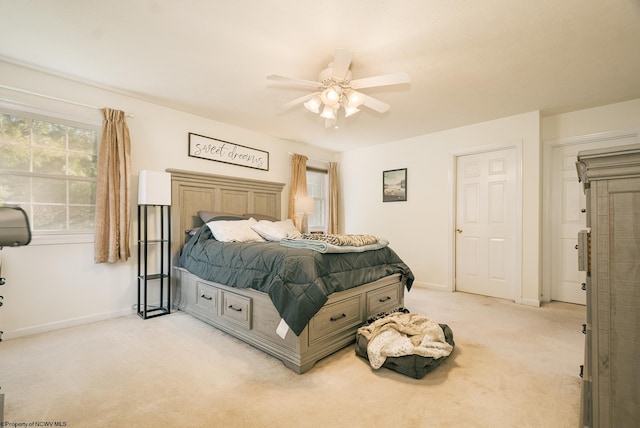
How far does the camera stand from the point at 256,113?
3.65m

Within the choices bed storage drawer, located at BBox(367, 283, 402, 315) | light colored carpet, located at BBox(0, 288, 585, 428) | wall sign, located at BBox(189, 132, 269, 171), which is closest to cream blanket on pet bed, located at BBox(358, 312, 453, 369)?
light colored carpet, located at BBox(0, 288, 585, 428)

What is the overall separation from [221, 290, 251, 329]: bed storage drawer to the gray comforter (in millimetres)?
123

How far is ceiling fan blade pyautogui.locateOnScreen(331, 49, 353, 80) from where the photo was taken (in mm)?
1987

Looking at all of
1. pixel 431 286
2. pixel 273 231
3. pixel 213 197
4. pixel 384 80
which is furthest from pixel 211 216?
pixel 431 286

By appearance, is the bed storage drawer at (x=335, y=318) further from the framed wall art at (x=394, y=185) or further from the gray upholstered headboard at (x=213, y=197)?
the framed wall art at (x=394, y=185)

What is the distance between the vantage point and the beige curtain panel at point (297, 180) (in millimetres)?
4785

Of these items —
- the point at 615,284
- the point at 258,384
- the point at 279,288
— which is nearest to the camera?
the point at 615,284

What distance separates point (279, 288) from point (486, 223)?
11.0ft

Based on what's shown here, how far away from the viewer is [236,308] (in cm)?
244

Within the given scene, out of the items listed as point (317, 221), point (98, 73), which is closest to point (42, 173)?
point (98, 73)

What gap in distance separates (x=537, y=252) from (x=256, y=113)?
12.8 feet

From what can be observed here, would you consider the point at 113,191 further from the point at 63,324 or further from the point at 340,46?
the point at 340,46

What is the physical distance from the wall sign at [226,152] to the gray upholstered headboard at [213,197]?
29cm

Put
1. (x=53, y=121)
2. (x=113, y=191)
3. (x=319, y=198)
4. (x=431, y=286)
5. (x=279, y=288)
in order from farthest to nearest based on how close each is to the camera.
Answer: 1. (x=319, y=198)
2. (x=431, y=286)
3. (x=113, y=191)
4. (x=53, y=121)
5. (x=279, y=288)
